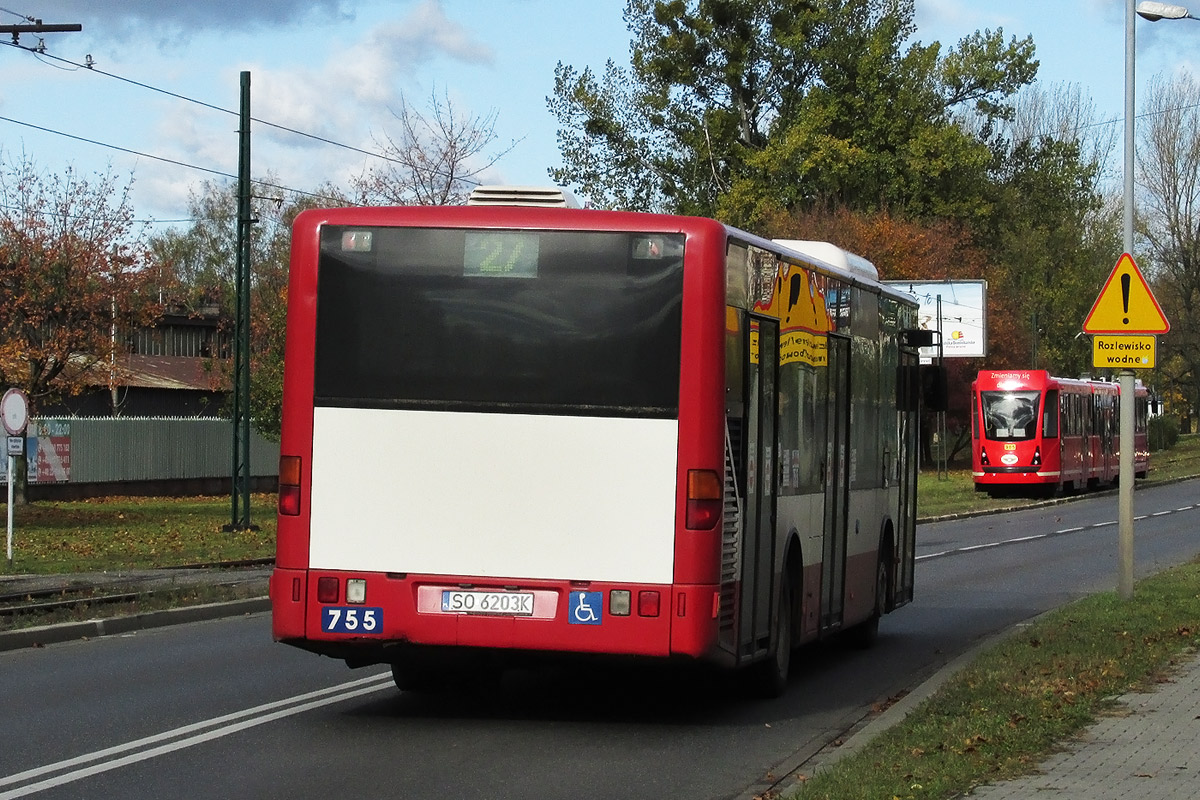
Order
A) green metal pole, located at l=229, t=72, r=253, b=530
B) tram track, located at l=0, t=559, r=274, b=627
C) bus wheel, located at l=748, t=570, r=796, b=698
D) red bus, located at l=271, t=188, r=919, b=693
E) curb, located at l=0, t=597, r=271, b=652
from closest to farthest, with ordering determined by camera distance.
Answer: red bus, located at l=271, t=188, r=919, b=693 → bus wheel, located at l=748, t=570, r=796, b=698 → curb, located at l=0, t=597, r=271, b=652 → tram track, located at l=0, t=559, r=274, b=627 → green metal pole, located at l=229, t=72, r=253, b=530

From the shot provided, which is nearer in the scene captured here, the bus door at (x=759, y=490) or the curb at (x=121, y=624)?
the bus door at (x=759, y=490)

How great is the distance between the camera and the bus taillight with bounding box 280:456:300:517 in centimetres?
990

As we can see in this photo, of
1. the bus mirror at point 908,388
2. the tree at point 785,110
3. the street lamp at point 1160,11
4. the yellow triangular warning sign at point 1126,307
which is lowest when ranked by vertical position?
the bus mirror at point 908,388

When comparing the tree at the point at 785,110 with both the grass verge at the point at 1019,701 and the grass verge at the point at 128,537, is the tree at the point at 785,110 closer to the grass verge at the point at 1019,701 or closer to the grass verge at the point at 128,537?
the grass verge at the point at 128,537

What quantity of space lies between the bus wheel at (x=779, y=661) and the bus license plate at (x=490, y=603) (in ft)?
7.11

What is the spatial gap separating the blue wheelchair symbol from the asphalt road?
2.15 feet

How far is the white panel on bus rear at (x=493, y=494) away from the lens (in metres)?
9.62

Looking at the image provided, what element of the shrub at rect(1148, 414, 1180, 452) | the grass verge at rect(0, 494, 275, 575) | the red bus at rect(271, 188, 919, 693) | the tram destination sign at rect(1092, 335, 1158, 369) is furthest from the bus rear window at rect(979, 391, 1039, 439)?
the red bus at rect(271, 188, 919, 693)

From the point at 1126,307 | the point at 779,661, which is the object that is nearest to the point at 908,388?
the point at 1126,307

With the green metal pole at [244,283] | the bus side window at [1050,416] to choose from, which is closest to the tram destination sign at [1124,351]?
the green metal pole at [244,283]

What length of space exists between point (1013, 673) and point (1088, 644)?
5.82 feet

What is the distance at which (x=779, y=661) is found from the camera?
11.5m

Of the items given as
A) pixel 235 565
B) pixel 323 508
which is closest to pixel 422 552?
pixel 323 508

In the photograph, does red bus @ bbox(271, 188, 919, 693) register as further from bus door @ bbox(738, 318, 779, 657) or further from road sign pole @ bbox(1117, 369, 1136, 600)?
road sign pole @ bbox(1117, 369, 1136, 600)
